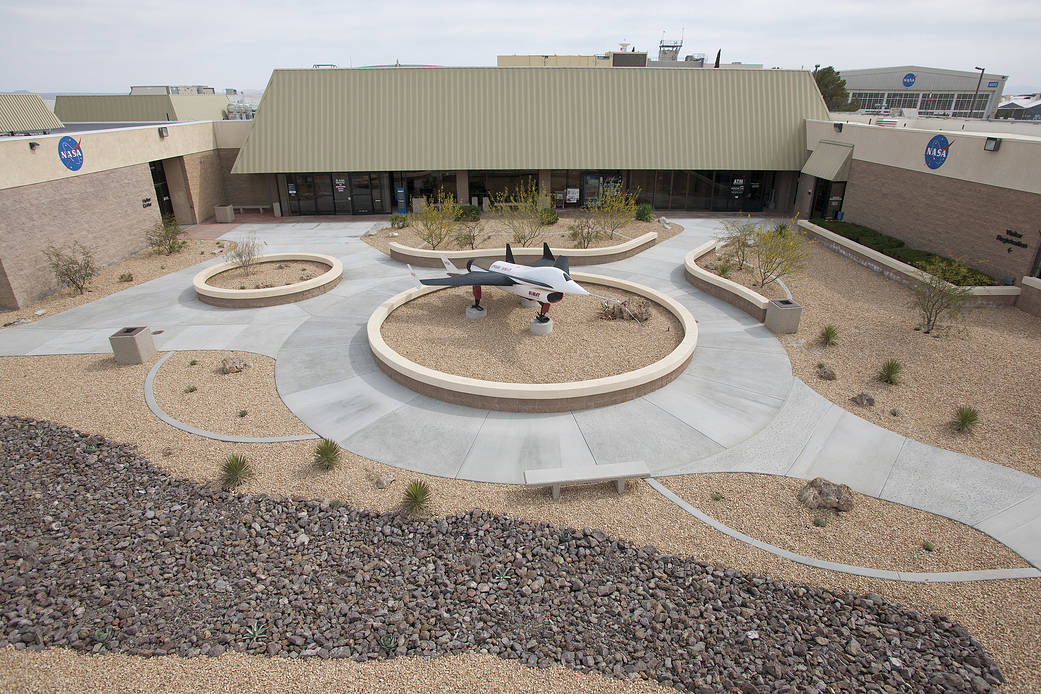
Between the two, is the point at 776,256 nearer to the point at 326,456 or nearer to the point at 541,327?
the point at 541,327

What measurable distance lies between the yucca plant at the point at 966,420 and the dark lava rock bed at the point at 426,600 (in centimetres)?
594

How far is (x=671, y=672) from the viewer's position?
279 inches

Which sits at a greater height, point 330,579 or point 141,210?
point 141,210

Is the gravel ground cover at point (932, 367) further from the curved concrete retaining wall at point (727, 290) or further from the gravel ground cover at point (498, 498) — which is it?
the gravel ground cover at point (498, 498)

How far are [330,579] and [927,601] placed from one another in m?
8.61

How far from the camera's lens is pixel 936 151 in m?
21.7

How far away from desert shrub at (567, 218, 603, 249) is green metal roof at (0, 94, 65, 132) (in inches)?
1029

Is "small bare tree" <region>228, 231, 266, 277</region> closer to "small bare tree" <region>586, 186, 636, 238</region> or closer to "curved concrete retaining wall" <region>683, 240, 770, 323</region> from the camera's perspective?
"small bare tree" <region>586, 186, 636, 238</region>

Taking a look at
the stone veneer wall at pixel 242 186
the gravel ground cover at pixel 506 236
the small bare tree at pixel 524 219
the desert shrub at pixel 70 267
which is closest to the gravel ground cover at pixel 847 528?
the small bare tree at pixel 524 219

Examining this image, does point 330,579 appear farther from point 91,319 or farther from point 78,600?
point 91,319

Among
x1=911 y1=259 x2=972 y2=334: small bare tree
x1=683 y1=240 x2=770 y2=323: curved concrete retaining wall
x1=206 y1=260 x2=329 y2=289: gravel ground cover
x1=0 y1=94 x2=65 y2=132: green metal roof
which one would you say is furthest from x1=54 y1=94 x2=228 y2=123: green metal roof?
x1=911 y1=259 x2=972 y2=334: small bare tree

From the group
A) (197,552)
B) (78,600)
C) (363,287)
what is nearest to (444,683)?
(197,552)

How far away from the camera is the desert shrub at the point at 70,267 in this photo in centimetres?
2002

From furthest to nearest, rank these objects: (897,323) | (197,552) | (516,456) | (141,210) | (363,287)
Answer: (141,210)
(363,287)
(897,323)
(516,456)
(197,552)
